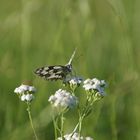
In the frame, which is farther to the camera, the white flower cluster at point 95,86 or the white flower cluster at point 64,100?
the white flower cluster at point 95,86

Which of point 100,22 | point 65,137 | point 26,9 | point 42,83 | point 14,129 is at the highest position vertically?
point 100,22

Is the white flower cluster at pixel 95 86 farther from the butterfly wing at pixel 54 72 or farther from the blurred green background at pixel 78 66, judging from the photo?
the blurred green background at pixel 78 66

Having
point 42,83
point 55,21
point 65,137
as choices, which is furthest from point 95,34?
point 65,137

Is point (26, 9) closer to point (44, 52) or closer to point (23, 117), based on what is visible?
point (23, 117)

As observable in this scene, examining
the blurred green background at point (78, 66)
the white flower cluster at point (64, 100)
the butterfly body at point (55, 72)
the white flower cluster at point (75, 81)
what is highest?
the blurred green background at point (78, 66)

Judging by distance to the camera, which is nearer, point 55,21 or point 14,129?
point 14,129

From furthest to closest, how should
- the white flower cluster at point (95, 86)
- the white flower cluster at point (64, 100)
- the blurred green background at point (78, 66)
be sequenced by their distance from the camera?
1. the blurred green background at point (78, 66)
2. the white flower cluster at point (95, 86)
3. the white flower cluster at point (64, 100)

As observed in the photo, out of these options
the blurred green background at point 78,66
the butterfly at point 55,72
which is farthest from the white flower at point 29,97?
the blurred green background at point 78,66
